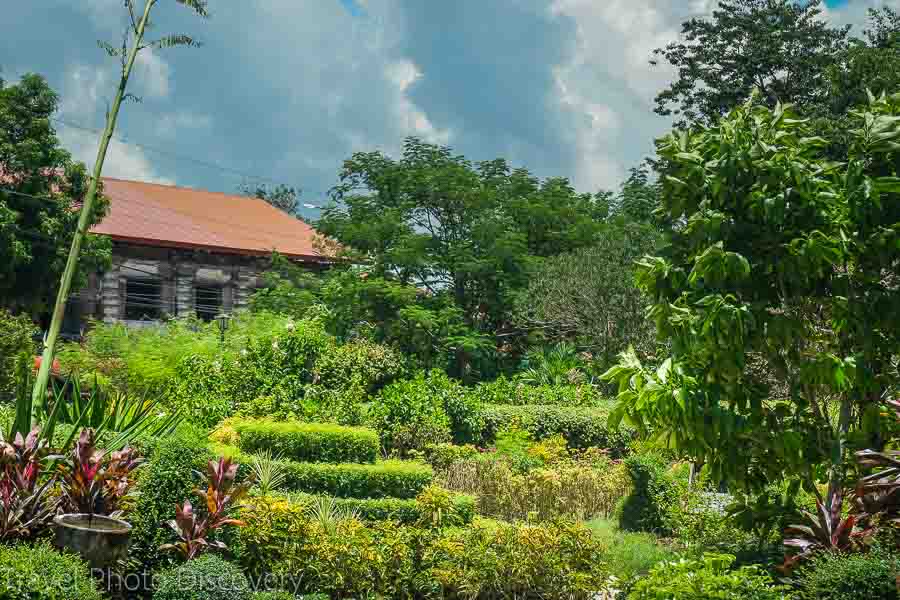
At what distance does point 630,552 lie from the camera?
1023 centimetres

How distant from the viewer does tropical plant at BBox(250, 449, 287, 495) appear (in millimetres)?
11859

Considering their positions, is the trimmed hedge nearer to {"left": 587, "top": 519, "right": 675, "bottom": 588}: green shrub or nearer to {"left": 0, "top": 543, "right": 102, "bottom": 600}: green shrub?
{"left": 587, "top": 519, "right": 675, "bottom": 588}: green shrub

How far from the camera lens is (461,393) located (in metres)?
18.7

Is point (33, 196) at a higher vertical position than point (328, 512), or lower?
higher

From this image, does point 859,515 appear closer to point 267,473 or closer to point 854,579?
point 854,579

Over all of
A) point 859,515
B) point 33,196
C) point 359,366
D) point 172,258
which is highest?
point 33,196

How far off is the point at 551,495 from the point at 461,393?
5599 mm

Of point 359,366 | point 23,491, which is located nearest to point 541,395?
point 359,366

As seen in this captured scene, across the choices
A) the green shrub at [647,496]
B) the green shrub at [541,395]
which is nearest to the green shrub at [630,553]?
the green shrub at [647,496]

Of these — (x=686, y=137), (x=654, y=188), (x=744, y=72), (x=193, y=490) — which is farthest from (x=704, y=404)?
(x=744, y=72)

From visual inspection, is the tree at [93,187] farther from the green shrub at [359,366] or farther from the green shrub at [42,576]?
the green shrub at [359,366]

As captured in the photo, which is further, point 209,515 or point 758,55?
point 758,55

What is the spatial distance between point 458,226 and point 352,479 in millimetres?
12881

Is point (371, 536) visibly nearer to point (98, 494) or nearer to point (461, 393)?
point (98, 494)
